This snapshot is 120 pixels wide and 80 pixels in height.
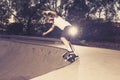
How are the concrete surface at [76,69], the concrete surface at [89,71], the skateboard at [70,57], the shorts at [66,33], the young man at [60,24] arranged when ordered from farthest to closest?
the shorts at [66,33], the skateboard at [70,57], the young man at [60,24], the concrete surface at [76,69], the concrete surface at [89,71]

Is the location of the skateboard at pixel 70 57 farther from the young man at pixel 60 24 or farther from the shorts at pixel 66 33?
the shorts at pixel 66 33

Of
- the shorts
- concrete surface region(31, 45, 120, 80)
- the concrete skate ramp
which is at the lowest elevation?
the concrete skate ramp

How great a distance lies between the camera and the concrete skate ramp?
29.1 feet

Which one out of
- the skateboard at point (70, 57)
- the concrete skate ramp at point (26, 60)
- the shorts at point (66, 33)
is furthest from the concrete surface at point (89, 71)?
the shorts at point (66, 33)

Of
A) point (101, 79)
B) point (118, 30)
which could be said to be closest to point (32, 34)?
point (118, 30)

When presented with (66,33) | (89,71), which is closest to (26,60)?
(66,33)

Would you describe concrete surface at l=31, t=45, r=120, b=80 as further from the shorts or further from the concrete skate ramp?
the shorts

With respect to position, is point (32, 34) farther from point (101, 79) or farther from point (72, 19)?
point (101, 79)

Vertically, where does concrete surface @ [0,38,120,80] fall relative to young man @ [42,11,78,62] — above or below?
below

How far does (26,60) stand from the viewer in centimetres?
1101

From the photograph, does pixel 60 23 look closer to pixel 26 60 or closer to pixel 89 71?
pixel 89 71

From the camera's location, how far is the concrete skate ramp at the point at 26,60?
29.1 feet

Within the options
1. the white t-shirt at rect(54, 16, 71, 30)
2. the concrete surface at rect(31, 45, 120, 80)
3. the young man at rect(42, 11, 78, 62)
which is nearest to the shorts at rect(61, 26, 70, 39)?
the young man at rect(42, 11, 78, 62)

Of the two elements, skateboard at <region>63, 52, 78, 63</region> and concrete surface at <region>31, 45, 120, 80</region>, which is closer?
concrete surface at <region>31, 45, 120, 80</region>
